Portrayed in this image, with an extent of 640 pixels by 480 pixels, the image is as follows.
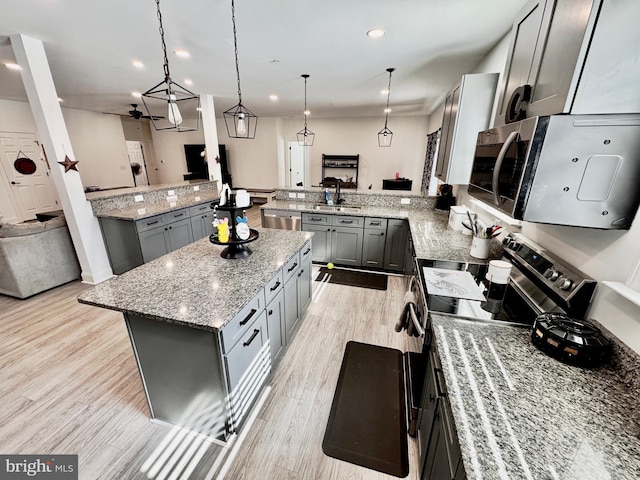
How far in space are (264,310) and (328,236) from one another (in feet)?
6.97

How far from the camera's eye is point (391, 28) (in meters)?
2.22

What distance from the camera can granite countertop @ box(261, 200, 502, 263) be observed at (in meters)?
1.96

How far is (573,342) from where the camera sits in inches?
36.4

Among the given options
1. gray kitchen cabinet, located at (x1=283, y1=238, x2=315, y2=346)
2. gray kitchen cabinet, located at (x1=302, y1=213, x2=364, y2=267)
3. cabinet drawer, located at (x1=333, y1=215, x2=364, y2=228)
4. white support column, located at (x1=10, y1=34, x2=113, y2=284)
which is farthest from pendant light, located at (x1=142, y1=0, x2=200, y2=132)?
cabinet drawer, located at (x1=333, y1=215, x2=364, y2=228)

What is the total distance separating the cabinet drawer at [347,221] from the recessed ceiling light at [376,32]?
1905 mm

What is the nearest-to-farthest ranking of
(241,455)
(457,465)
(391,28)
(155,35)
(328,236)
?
(457,465) → (241,455) → (391,28) → (155,35) → (328,236)

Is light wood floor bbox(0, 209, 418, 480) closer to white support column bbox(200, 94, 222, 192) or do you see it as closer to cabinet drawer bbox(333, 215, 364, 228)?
cabinet drawer bbox(333, 215, 364, 228)

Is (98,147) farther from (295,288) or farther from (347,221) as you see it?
(295,288)

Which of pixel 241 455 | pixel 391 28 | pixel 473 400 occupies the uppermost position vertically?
pixel 391 28

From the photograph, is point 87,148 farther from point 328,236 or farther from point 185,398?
point 185,398

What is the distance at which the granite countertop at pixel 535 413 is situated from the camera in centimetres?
63

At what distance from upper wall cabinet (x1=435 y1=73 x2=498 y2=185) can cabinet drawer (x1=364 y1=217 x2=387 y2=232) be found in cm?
96

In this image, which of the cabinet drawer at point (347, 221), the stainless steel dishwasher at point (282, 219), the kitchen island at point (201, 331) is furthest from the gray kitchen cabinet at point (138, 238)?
the cabinet drawer at point (347, 221)

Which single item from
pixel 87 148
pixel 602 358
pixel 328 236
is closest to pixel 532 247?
pixel 602 358
